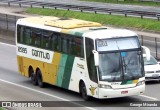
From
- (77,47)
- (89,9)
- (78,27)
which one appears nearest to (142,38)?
(78,27)

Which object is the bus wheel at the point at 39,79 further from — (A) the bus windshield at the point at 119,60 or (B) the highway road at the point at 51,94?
(A) the bus windshield at the point at 119,60

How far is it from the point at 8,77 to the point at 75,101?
310 inches

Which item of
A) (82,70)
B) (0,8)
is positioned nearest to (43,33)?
(82,70)

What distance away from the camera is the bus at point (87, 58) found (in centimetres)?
2238

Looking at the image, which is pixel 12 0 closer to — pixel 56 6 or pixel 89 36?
pixel 56 6

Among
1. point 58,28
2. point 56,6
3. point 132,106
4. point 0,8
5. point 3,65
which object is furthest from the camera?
point 0,8

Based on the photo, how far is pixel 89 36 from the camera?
23.0m

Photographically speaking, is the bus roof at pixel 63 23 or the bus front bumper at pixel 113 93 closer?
the bus front bumper at pixel 113 93

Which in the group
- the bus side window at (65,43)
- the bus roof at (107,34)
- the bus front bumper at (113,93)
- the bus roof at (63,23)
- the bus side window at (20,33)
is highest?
the bus roof at (107,34)

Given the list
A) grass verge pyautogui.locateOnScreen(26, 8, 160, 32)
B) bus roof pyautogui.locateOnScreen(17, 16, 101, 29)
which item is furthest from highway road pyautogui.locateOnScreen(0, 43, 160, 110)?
grass verge pyautogui.locateOnScreen(26, 8, 160, 32)

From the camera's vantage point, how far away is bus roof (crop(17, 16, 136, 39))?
2305 centimetres

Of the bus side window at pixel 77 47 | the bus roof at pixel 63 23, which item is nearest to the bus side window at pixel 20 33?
the bus roof at pixel 63 23

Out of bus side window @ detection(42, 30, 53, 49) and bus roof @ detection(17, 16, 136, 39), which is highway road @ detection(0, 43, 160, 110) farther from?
bus roof @ detection(17, 16, 136, 39)

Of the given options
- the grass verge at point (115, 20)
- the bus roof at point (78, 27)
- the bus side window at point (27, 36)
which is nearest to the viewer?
the bus roof at point (78, 27)
